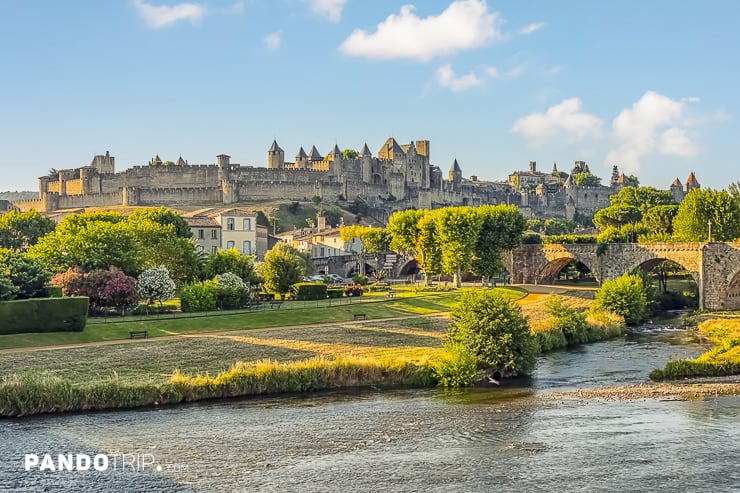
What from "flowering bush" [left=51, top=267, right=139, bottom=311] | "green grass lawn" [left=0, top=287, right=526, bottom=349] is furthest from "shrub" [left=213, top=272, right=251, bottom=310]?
"flowering bush" [left=51, top=267, right=139, bottom=311]

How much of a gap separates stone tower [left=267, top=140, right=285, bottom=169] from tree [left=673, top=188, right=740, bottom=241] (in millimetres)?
84106

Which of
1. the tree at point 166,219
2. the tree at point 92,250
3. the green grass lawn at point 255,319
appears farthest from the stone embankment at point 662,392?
the tree at point 166,219

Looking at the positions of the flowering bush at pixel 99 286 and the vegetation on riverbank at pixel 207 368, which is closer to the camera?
the vegetation on riverbank at pixel 207 368

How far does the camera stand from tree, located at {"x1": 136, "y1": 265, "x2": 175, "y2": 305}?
40938mm

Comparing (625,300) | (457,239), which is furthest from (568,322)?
(457,239)

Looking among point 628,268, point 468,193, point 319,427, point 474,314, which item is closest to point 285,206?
point 468,193

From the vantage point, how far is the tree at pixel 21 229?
72875mm

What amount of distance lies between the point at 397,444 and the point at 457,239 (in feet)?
130

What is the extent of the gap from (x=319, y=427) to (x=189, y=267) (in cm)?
2697

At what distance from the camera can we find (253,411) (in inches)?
989

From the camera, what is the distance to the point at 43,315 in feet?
107

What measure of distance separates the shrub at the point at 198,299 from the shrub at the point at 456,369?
15.4 m

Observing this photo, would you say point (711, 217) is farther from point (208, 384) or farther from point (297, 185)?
point (297, 185)

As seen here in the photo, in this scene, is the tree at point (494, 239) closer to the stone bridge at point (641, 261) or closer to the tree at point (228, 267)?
the stone bridge at point (641, 261)
